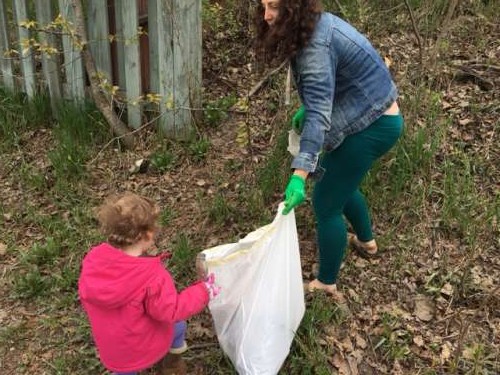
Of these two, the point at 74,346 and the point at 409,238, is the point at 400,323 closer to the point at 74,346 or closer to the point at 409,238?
the point at 409,238

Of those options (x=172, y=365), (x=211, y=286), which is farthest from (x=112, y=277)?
(x=172, y=365)

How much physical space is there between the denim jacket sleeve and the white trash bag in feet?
0.87

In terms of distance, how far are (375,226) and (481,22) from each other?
247cm

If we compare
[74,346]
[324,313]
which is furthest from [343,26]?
[74,346]

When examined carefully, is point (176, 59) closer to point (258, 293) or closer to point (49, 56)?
point (49, 56)

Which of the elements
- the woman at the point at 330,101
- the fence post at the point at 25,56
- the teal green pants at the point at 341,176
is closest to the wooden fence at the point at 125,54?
the fence post at the point at 25,56

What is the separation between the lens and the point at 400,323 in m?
2.81

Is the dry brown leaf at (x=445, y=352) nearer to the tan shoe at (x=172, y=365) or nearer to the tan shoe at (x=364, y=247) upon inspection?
the tan shoe at (x=364, y=247)

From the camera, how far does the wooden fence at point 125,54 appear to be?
3.62 meters

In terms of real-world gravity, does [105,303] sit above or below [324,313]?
above

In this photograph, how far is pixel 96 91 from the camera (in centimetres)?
382

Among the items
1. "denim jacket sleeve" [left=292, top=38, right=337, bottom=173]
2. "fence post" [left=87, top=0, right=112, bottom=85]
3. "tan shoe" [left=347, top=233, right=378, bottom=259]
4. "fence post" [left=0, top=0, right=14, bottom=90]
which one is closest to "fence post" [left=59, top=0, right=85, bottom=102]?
"fence post" [left=87, top=0, right=112, bottom=85]

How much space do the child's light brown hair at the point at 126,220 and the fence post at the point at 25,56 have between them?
252cm

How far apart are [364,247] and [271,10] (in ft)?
5.06
